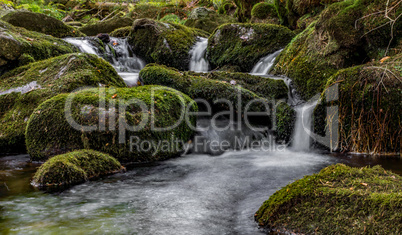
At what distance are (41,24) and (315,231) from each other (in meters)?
10.9

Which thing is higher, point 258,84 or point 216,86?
point 258,84

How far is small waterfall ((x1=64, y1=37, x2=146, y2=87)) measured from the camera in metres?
9.70

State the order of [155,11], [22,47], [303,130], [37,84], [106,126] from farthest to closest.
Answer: [155,11] < [22,47] < [303,130] < [37,84] < [106,126]

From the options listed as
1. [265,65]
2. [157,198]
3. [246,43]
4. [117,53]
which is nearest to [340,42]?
[265,65]

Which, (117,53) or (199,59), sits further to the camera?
(117,53)

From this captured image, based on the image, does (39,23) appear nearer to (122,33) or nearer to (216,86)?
(122,33)

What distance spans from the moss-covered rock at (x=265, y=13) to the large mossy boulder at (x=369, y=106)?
765cm

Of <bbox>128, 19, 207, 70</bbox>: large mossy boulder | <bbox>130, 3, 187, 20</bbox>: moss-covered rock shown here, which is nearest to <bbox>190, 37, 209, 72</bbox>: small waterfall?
<bbox>128, 19, 207, 70</bbox>: large mossy boulder

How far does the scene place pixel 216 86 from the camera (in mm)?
6320

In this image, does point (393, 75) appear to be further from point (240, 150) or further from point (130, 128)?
point (130, 128)

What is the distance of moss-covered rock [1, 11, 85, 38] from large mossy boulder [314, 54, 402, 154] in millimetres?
9235

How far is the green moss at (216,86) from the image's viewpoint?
6281 millimetres

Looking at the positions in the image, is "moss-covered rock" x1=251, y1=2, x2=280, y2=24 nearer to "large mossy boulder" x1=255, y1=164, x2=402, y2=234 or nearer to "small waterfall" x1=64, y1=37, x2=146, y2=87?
"small waterfall" x1=64, y1=37, x2=146, y2=87

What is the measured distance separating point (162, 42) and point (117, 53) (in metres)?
1.66
